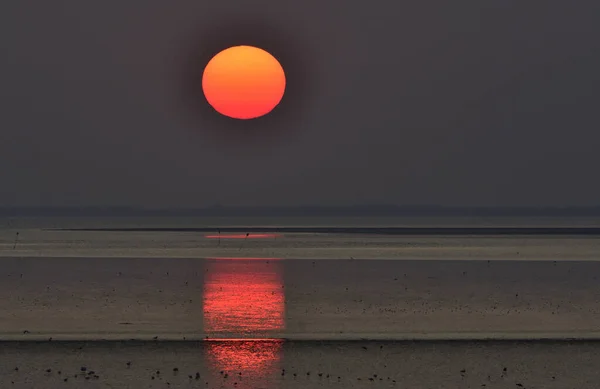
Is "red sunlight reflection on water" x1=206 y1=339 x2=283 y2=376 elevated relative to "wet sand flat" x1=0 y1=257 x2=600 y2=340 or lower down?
lower down

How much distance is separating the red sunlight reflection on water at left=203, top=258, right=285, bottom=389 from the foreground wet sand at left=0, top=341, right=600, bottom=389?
33mm

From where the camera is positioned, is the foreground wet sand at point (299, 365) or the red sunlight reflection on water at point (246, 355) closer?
→ the foreground wet sand at point (299, 365)

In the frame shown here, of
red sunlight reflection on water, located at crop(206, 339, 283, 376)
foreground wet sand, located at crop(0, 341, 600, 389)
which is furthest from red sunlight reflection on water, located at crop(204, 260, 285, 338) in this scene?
foreground wet sand, located at crop(0, 341, 600, 389)

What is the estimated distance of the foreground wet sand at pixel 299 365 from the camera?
9.65m

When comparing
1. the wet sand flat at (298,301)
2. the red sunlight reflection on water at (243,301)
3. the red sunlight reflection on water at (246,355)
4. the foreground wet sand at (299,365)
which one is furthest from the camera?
the red sunlight reflection on water at (243,301)

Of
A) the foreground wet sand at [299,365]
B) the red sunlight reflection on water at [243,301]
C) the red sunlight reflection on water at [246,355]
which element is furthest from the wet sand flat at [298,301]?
the foreground wet sand at [299,365]

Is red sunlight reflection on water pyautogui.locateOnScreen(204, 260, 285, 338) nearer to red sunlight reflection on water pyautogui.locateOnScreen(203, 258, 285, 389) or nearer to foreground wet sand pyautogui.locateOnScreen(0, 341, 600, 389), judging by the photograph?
red sunlight reflection on water pyautogui.locateOnScreen(203, 258, 285, 389)

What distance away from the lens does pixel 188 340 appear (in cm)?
1222

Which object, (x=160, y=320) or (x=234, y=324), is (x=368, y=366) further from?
(x=160, y=320)

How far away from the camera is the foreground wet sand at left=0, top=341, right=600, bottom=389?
9.65 m

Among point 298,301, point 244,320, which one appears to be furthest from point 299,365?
point 298,301

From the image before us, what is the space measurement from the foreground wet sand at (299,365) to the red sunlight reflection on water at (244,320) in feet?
0.11

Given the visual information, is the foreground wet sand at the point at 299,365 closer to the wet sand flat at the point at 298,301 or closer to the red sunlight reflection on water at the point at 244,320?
the red sunlight reflection on water at the point at 244,320

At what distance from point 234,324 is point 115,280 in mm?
8103
